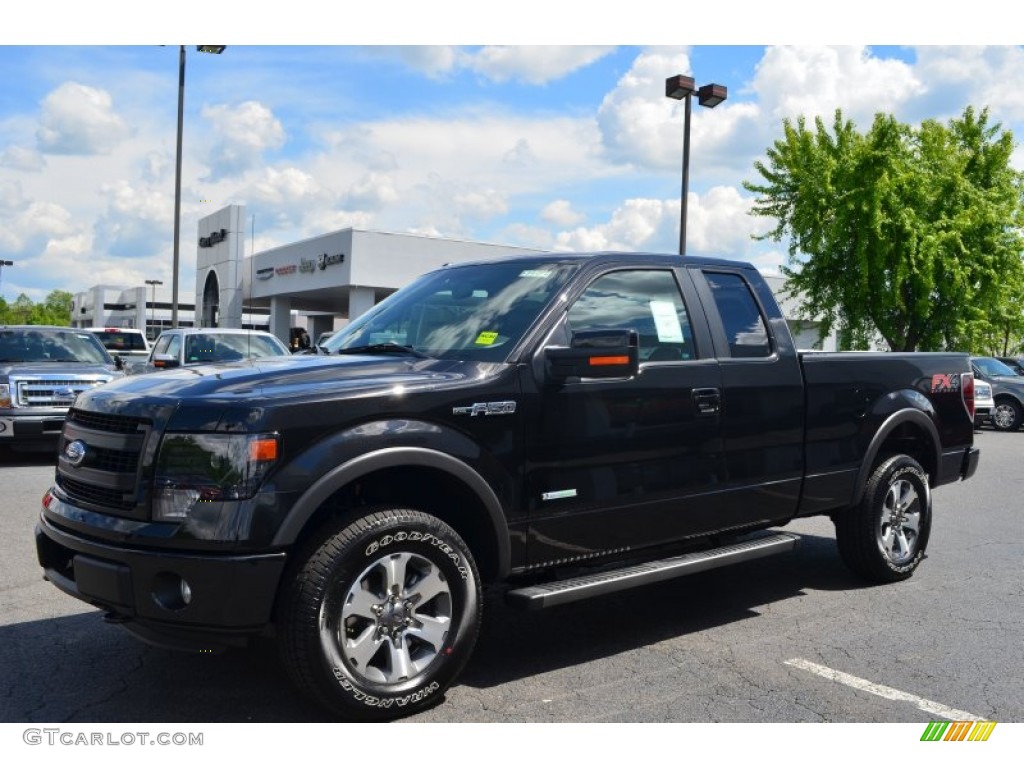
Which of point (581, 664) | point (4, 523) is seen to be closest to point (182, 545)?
point (581, 664)

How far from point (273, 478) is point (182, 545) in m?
0.42

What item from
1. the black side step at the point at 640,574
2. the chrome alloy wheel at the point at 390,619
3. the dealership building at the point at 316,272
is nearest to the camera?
the chrome alloy wheel at the point at 390,619

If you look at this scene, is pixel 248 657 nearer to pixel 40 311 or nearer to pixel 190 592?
pixel 190 592

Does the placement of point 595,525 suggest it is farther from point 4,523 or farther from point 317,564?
point 4,523

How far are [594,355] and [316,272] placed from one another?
1482 inches

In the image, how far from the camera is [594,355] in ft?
14.3

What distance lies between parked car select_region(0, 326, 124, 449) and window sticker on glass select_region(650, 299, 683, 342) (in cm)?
783

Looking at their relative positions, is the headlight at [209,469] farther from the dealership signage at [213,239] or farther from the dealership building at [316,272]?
the dealership signage at [213,239]

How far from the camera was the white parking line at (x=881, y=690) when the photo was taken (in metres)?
4.16

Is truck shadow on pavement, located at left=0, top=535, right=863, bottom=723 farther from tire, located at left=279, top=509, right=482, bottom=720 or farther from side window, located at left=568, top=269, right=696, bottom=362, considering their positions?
side window, located at left=568, top=269, right=696, bottom=362

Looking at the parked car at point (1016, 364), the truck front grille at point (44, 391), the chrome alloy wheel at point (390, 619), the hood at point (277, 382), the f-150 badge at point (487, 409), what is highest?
the parked car at point (1016, 364)

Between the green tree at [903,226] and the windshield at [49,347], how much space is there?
817 inches

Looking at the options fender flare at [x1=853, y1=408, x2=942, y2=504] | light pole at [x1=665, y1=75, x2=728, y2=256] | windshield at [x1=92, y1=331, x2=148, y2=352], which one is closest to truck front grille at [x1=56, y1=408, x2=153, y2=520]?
fender flare at [x1=853, y1=408, x2=942, y2=504]

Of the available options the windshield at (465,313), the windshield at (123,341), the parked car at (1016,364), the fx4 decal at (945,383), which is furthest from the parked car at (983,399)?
the windshield at (123,341)
